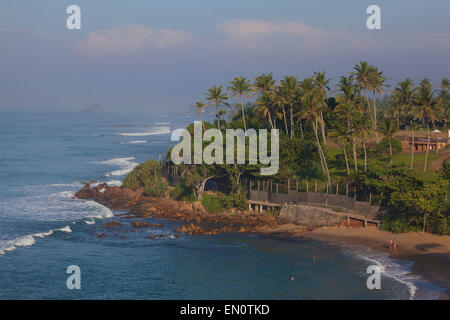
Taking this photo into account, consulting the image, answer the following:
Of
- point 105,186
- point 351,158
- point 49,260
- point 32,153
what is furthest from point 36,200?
point 32,153

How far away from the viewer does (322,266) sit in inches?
1769

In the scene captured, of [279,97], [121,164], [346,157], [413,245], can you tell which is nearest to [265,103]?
[279,97]

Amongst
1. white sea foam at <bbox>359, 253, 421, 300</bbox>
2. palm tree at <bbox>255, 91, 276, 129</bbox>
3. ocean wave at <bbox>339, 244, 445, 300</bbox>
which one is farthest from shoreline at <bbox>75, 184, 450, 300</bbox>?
palm tree at <bbox>255, 91, 276, 129</bbox>

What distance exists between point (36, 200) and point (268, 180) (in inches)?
1466

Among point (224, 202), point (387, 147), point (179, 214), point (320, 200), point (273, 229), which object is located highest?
point (387, 147)

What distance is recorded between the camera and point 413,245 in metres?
48.3

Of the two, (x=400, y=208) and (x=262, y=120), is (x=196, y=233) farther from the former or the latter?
(x=262, y=120)

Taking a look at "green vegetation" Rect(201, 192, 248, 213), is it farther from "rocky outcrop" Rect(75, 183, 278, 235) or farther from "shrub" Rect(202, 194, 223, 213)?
"rocky outcrop" Rect(75, 183, 278, 235)

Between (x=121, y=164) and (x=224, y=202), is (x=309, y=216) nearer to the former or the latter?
(x=224, y=202)

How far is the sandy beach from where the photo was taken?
42125 mm

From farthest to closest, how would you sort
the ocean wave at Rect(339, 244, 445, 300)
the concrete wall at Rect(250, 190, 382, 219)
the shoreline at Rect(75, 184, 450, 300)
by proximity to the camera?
the concrete wall at Rect(250, 190, 382, 219)
the shoreline at Rect(75, 184, 450, 300)
the ocean wave at Rect(339, 244, 445, 300)

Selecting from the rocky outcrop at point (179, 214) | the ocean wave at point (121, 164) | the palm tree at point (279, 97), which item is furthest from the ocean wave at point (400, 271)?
the ocean wave at point (121, 164)

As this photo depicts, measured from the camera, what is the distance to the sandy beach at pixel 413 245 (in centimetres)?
4212
